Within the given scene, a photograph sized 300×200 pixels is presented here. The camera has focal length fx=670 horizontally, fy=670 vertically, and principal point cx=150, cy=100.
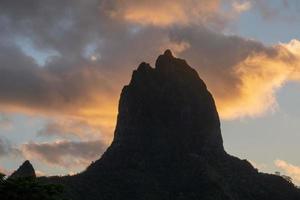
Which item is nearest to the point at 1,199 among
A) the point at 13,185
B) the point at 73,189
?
the point at 13,185

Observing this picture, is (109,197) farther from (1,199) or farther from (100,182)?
(1,199)

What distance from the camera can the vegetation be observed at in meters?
49.6

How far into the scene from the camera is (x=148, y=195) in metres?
190

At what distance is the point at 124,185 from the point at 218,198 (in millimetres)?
29934

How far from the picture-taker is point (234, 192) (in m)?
194

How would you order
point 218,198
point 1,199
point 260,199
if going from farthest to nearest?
1. point 260,199
2. point 218,198
3. point 1,199

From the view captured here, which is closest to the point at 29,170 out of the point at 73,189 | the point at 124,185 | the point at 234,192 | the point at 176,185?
the point at 73,189

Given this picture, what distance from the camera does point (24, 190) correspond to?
50.1 meters

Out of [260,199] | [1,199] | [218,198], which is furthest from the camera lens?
[260,199]

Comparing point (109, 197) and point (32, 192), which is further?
point (109, 197)

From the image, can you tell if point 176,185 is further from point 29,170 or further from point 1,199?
point 1,199

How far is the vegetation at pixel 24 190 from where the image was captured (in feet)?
163

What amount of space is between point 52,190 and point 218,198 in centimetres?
13669

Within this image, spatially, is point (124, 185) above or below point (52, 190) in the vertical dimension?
above
